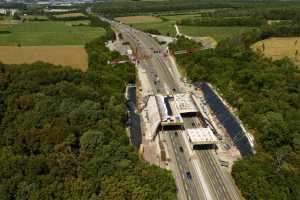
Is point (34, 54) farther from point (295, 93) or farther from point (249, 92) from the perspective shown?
point (295, 93)

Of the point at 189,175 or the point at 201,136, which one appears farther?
the point at 201,136

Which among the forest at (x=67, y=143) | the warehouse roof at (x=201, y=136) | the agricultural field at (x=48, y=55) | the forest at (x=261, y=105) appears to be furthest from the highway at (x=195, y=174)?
the agricultural field at (x=48, y=55)

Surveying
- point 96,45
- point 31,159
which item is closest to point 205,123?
point 31,159

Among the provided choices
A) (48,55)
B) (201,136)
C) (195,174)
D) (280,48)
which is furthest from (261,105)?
(48,55)

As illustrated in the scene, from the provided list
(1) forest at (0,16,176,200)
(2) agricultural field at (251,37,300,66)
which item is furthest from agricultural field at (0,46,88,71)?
(2) agricultural field at (251,37,300,66)

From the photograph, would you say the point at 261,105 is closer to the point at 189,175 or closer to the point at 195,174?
the point at 195,174

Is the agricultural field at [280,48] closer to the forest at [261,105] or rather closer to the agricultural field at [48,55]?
the forest at [261,105]

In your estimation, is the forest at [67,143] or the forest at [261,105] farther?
the forest at [261,105]
